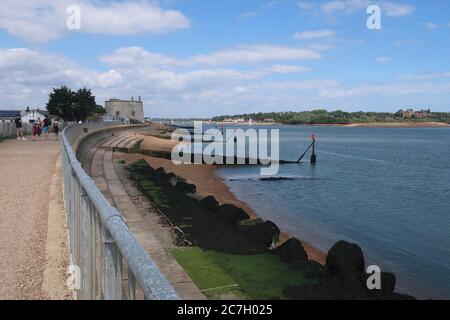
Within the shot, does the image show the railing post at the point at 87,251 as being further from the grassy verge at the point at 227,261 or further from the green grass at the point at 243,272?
Answer: the green grass at the point at 243,272

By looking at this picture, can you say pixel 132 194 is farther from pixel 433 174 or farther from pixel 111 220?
pixel 433 174

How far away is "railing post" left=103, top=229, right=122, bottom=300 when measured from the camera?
8.13 feet

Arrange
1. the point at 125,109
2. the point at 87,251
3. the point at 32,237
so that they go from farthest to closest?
1. the point at 125,109
2. the point at 32,237
3. the point at 87,251

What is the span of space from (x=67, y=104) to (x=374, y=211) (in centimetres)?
5770

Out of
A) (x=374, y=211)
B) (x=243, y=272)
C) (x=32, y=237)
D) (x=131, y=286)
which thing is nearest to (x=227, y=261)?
(x=243, y=272)

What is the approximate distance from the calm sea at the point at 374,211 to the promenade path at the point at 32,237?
10.3m

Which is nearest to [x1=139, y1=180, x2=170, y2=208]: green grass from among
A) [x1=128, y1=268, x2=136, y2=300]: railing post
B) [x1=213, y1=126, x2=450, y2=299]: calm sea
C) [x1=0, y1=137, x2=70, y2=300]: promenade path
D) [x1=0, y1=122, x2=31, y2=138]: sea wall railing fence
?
[x1=0, y1=137, x2=70, y2=300]: promenade path

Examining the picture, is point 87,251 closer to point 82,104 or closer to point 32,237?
point 32,237

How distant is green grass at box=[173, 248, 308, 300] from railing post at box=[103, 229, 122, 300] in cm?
608

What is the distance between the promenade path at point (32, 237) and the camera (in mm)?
5657

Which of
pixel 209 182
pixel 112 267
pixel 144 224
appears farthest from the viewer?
pixel 209 182

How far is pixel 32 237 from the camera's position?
7.83m

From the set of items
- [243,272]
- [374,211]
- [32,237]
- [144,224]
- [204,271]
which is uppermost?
[32,237]

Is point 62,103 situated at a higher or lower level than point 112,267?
higher
